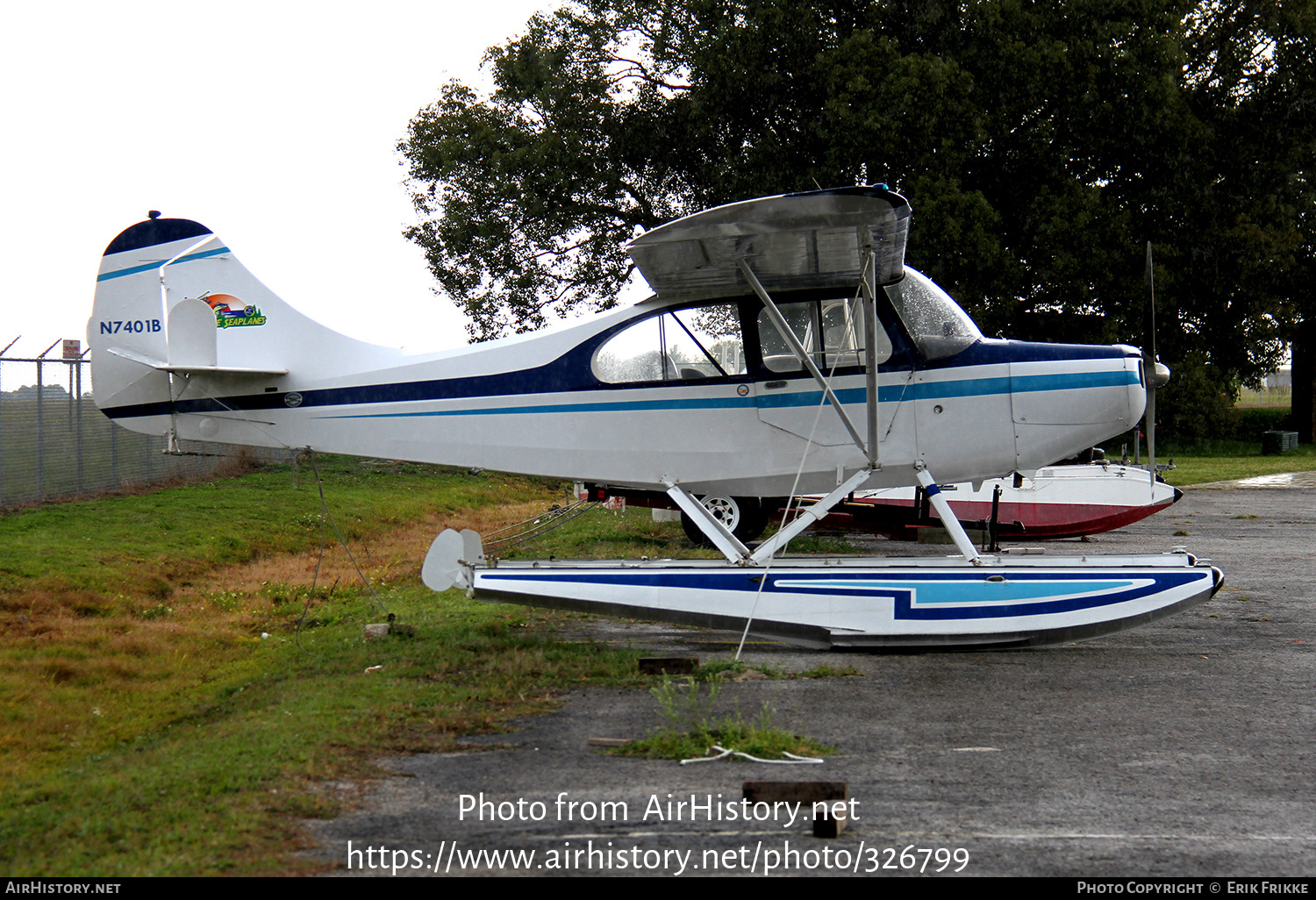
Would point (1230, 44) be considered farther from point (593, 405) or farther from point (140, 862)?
point (140, 862)

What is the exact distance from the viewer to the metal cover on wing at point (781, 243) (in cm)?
648

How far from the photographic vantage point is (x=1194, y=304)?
81.6ft

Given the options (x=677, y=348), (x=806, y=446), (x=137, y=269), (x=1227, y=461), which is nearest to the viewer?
(x=806, y=446)

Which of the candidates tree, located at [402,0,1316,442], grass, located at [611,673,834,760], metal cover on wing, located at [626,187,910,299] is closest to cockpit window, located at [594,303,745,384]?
metal cover on wing, located at [626,187,910,299]

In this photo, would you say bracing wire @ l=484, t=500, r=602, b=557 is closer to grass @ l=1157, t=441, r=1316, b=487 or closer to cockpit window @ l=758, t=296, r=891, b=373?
cockpit window @ l=758, t=296, r=891, b=373

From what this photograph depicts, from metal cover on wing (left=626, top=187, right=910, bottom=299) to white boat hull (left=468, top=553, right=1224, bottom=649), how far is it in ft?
7.34

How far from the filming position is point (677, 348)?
26.1 feet

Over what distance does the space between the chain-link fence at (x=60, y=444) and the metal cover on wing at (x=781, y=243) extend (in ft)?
29.9

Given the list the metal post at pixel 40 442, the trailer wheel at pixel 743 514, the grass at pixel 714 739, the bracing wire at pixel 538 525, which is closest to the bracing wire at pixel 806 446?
the grass at pixel 714 739

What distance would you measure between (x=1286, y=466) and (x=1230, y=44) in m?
12.6

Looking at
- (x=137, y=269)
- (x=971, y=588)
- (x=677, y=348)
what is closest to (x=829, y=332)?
(x=677, y=348)

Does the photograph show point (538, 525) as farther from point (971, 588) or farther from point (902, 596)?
point (971, 588)

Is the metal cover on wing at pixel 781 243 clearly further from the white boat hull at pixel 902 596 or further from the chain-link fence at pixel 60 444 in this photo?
the chain-link fence at pixel 60 444

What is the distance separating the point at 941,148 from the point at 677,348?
12709 mm
